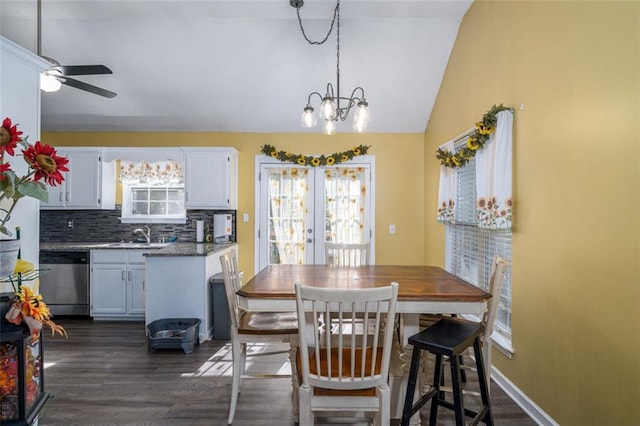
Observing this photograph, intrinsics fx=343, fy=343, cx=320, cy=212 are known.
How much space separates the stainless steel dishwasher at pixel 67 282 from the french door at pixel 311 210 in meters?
1.98

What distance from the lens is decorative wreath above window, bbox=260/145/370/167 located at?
4355 millimetres

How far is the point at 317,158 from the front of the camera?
4359 millimetres

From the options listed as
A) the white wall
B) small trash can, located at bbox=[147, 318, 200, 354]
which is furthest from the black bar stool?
small trash can, located at bbox=[147, 318, 200, 354]

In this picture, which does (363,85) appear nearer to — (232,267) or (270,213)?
(270,213)

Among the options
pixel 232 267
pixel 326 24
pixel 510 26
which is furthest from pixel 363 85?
pixel 232 267

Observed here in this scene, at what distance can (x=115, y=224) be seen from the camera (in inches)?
178

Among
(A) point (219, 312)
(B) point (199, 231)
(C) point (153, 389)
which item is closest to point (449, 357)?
(C) point (153, 389)

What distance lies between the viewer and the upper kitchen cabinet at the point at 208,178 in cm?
419

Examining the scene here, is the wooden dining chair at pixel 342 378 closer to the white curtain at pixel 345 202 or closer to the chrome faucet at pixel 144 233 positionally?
the white curtain at pixel 345 202

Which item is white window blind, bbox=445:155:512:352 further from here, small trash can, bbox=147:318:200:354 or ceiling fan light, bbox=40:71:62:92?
ceiling fan light, bbox=40:71:62:92

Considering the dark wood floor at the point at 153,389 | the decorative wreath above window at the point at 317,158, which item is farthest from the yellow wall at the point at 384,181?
the dark wood floor at the point at 153,389

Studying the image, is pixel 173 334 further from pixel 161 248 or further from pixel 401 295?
pixel 401 295

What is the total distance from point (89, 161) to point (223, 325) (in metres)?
2.66

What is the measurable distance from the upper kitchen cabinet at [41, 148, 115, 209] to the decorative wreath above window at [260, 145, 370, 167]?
6.72 feet
